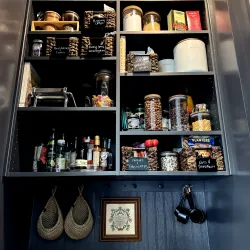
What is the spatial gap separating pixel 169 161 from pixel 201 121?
27 cm

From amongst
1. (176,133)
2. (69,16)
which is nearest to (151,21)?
(69,16)

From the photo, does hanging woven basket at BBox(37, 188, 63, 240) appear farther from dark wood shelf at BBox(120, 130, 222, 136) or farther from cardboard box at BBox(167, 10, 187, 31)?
cardboard box at BBox(167, 10, 187, 31)

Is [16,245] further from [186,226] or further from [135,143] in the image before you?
[186,226]

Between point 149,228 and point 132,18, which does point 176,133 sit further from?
point 132,18

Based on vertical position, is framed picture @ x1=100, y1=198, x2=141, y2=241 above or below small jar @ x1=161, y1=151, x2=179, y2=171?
below

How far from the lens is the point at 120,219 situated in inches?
58.6

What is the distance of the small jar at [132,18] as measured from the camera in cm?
152

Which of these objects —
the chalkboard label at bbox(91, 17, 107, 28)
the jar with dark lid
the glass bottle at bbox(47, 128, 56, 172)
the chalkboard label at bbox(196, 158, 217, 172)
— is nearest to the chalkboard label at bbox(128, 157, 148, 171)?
the chalkboard label at bbox(196, 158, 217, 172)

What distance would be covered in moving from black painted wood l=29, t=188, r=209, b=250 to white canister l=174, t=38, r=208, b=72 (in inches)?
28.3

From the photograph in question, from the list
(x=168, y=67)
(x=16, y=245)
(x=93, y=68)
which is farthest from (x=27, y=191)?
(x=168, y=67)

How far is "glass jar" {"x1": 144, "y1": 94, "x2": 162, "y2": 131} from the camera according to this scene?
4.31 ft

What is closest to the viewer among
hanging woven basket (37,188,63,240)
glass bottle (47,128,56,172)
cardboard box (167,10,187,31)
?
glass bottle (47,128,56,172)

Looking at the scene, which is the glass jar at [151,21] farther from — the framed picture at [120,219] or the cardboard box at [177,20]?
the framed picture at [120,219]

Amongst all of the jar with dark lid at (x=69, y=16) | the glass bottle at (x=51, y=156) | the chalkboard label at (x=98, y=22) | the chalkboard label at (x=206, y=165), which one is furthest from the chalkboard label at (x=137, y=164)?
the jar with dark lid at (x=69, y=16)
